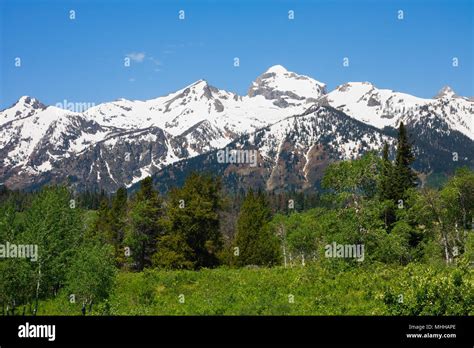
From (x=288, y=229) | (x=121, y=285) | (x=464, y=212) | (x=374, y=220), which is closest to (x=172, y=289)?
(x=121, y=285)

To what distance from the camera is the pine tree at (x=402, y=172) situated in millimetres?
61656

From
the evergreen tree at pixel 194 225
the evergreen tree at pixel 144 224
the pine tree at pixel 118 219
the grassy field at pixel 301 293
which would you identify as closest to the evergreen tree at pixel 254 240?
the evergreen tree at pixel 194 225

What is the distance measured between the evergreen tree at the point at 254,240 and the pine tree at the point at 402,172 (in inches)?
751

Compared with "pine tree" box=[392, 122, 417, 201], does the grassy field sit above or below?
below

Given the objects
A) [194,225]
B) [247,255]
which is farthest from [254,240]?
[194,225]

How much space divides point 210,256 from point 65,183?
2192 centimetres

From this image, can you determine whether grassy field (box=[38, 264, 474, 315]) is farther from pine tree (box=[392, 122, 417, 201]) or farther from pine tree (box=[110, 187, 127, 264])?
pine tree (box=[110, 187, 127, 264])

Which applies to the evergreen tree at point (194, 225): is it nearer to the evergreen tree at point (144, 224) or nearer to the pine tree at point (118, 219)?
the evergreen tree at point (144, 224)

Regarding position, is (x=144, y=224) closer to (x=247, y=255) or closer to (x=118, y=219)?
(x=118, y=219)

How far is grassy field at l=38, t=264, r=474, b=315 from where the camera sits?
1393 cm

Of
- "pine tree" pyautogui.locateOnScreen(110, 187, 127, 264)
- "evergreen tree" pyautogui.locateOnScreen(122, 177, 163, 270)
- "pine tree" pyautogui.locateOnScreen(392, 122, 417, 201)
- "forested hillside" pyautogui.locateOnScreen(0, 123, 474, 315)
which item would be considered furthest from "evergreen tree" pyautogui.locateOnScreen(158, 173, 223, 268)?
"pine tree" pyautogui.locateOnScreen(392, 122, 417, 201)

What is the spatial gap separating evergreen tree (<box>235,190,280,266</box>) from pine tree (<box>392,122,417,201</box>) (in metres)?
19.1

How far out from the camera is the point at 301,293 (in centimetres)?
2853

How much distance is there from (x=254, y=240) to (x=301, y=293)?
1730 inches
